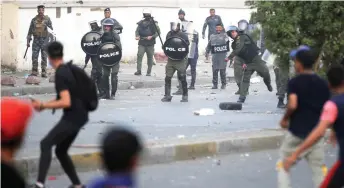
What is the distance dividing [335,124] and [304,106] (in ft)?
2.81

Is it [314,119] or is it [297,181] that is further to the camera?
[297,181]

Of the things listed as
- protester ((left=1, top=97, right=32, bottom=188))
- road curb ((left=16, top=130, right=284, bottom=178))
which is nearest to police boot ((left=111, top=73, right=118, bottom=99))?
road curb ((left=16, top=130, right=284, bottom=178))

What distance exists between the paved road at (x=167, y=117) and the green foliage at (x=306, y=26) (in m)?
1.38

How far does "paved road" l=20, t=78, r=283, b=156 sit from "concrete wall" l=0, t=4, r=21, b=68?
3.84 meters

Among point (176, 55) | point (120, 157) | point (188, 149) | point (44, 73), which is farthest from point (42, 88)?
point (120, 157)

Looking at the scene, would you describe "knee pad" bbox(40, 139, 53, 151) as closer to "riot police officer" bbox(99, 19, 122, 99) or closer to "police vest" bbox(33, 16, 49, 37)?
"riot police officer" bbox(99, 19, 122, 99)

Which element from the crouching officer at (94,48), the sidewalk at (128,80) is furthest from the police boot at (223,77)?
the crouching officer at (94,48)

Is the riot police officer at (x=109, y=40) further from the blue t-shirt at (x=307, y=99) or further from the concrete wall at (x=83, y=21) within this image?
the blue t-shirt at (x=307, y=99)

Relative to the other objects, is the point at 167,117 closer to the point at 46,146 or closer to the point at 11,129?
the point at 46,146

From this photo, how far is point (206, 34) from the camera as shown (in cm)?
2759

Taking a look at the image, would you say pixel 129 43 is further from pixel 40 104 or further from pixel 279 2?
pixel 40 104

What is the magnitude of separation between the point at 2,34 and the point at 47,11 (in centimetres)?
166

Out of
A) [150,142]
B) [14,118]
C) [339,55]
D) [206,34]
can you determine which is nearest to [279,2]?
[339,55]

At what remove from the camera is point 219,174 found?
377 inches
